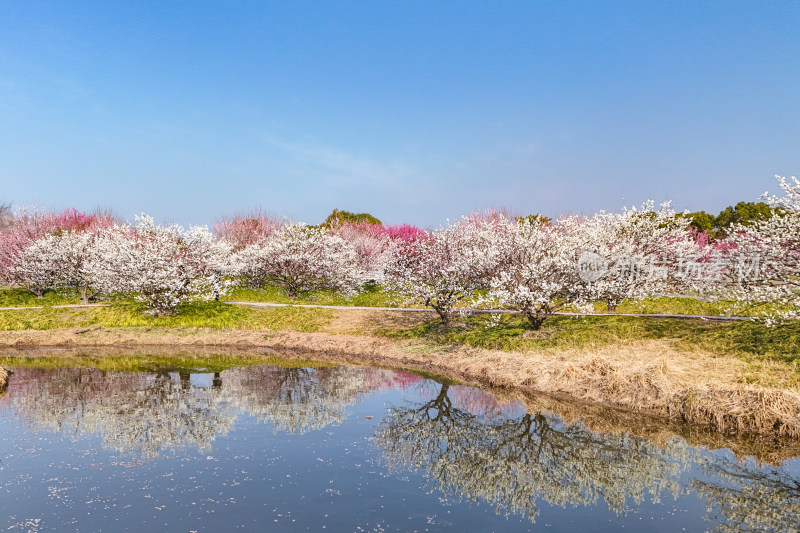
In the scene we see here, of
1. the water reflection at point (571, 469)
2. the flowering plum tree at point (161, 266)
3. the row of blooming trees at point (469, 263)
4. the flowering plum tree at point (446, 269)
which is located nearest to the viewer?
the water reflection at point (571, 469)

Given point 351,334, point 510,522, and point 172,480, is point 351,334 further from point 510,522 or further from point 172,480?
point 510,522

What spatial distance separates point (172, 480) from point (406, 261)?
22026 millimetres

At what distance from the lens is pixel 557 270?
1068 inches

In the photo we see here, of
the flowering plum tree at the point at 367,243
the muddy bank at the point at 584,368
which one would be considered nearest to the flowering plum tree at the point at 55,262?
the muddy bank at the point at 584,368

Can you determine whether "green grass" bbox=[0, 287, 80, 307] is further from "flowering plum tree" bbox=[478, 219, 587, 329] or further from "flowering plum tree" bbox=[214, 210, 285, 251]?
"flowering plum tree" bbox=[478, 219, 587, 329]

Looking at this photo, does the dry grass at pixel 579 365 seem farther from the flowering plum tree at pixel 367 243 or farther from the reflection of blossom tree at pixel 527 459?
the flowering plum tree at pixel 367 243

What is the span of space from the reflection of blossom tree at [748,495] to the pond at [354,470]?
46mm

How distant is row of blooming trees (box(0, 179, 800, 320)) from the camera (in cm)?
2378

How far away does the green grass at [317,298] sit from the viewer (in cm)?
4078

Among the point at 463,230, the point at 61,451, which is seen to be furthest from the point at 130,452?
the point at 463,230

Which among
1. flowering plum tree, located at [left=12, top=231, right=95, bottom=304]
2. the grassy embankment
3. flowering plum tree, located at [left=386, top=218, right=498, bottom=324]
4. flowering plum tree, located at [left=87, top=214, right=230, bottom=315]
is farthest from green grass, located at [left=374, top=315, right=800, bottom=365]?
flowering plum tree, located at [left=12, top=231, right=95, bottom=304]

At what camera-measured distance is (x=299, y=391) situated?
72.2 feet

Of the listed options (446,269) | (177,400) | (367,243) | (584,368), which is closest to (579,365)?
(584,368)

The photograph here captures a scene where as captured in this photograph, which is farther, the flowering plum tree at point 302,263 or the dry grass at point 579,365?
the flowering plum tree at point 302,263
